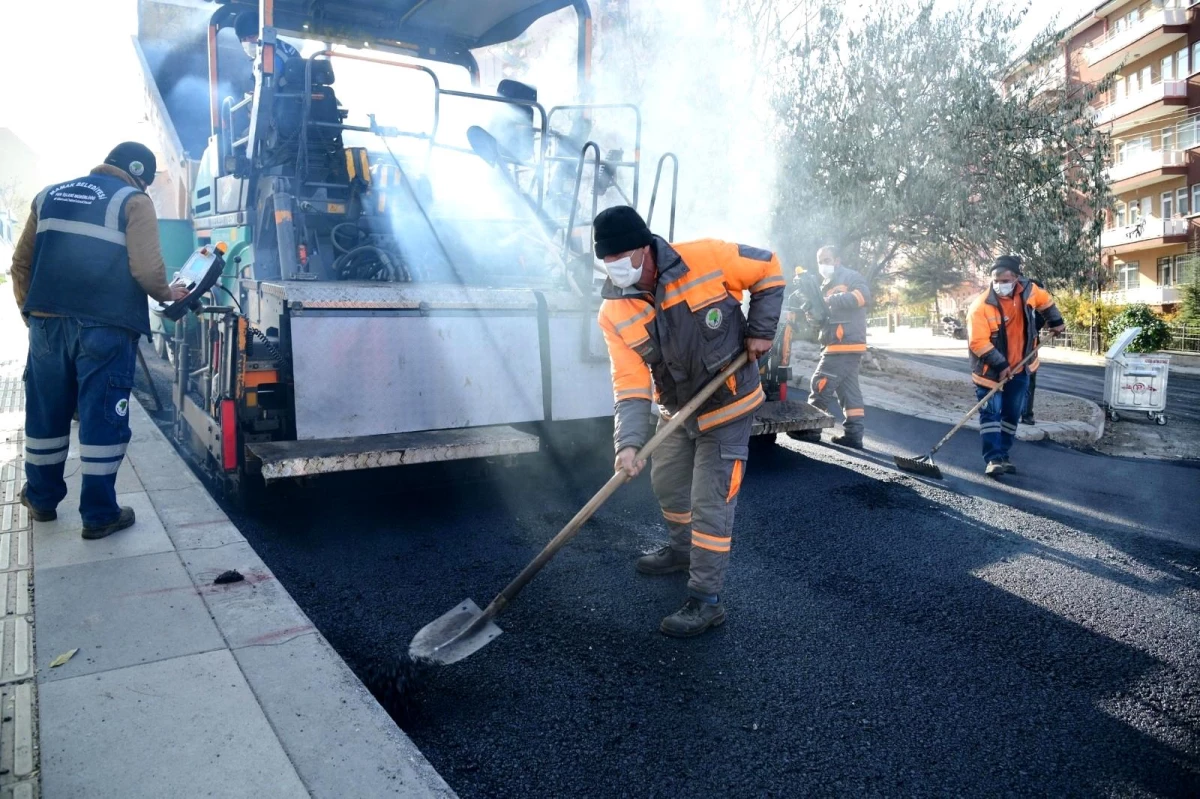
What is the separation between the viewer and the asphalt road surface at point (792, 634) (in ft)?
7.67

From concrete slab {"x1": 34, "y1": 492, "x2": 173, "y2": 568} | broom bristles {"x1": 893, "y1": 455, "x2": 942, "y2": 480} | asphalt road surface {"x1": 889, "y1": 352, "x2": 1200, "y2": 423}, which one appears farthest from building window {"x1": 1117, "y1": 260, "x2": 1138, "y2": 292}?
concrete slab {"x1": 34, "y1": 492, "x2": 173, "y2": 568}

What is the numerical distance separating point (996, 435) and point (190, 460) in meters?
5.31

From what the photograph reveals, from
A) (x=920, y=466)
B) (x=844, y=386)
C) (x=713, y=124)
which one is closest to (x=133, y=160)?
(x=920, y=466)

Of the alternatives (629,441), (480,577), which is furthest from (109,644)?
(629,441)

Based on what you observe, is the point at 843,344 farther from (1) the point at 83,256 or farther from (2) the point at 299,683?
(2) the point at 299,683

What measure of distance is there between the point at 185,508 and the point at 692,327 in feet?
8.89

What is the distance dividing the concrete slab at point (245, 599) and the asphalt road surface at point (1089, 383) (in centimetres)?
974

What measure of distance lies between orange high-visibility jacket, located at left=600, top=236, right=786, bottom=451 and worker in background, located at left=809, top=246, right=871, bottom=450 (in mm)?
3644

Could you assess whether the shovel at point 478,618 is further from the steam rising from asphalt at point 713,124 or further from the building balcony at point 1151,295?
the building balcony at point 1151,295

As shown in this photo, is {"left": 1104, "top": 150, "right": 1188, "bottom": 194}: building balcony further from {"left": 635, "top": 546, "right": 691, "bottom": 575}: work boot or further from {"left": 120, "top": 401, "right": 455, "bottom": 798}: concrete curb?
{"left": 120, "top": 401, "right": 455, "bottom": 798}: concrete curb

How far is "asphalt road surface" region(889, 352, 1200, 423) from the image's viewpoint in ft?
35.3

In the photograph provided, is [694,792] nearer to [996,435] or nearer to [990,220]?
[996,435]

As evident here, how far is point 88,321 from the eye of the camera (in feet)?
12.3

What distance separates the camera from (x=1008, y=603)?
11.3 feet
